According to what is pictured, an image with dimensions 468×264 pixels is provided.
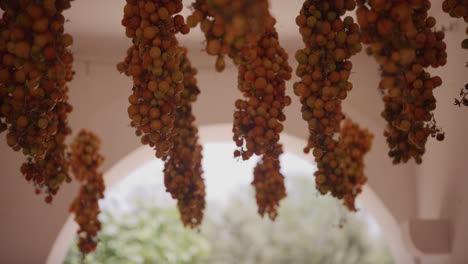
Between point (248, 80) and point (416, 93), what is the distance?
68cm

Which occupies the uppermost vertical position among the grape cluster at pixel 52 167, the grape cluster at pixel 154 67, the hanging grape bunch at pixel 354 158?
the hanging grape bunch at pixel 354 158

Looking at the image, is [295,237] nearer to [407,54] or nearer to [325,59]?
[325,59]

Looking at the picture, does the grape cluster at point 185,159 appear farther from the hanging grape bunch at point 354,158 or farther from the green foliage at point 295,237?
the green foliage at point 295,237

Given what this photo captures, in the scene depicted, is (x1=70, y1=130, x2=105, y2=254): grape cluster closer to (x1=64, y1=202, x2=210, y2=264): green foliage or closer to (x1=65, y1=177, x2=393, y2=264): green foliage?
(x1=64, y1=202, x2=210, y2=264): green foliage

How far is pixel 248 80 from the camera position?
8.01 feet

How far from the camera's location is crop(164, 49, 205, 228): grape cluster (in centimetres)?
332

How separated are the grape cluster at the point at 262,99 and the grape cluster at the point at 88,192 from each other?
1.81 metres

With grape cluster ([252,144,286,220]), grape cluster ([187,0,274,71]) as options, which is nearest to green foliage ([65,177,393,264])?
grape cluster ([252,144,286,220])

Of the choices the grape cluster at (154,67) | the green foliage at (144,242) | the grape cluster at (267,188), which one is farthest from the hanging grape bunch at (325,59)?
the green foliage at (144,242)

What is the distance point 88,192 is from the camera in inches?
159

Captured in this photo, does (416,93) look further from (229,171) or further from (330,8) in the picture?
(229,171)

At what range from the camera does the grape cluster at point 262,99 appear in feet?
7.98

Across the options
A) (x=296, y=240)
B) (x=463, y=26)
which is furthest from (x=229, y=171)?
(x=463, y=26)

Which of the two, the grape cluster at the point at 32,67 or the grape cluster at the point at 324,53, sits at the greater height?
the grape cluster at the point at 324,53
